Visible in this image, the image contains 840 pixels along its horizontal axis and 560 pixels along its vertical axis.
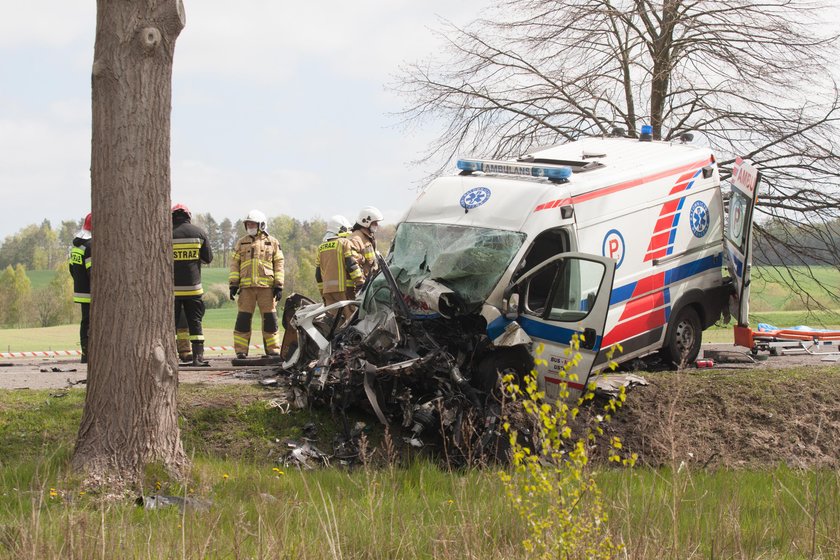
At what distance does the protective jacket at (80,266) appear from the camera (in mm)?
13078

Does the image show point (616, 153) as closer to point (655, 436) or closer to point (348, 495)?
point (655, 436)

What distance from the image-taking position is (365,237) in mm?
13258

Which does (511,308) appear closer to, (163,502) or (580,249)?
(580,249)

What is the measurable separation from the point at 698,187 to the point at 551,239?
2642 mm

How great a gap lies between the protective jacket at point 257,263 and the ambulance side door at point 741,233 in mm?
5608

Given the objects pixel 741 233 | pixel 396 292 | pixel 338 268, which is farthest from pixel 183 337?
pixel 741 233

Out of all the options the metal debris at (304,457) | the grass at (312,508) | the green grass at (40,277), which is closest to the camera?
the grass at (312,508)

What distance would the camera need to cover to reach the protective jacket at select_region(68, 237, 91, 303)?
1308 centimetres

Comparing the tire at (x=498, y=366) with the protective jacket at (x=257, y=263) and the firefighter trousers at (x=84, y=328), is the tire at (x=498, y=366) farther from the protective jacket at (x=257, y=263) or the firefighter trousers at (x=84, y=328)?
the firefighter trousers at (x=84, y=328)

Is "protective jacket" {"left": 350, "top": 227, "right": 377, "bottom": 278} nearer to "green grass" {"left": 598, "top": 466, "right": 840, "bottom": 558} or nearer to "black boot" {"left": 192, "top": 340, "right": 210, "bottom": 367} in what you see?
"black boot" {"left": 192, "top": 340, "right": 210, "bottom": 367}

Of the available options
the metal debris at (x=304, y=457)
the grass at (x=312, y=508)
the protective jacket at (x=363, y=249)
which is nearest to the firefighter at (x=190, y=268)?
the protective jacket at (x=363, y=249)

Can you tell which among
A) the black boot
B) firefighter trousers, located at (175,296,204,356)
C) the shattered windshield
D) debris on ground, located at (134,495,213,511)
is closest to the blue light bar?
the shattered windshield

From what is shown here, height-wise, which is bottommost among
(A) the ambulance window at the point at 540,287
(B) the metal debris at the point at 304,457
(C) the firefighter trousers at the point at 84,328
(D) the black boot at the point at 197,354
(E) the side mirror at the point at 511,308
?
(B) the metal debris at the point at 304,457

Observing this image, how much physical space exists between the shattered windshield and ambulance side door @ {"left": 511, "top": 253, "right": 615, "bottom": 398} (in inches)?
13.0
